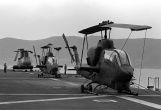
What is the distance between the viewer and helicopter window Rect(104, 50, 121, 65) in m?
A: 24.8

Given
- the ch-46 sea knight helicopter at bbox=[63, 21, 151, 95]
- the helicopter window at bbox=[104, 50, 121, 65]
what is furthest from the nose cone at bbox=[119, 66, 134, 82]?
the helicopter window at bbox=[104, 50, 121, 65]

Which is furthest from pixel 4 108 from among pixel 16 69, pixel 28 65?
pixel 16 69

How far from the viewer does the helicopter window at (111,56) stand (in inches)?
975

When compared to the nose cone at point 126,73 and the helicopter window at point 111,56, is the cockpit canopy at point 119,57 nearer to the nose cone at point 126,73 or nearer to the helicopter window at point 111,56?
the helicopter window at point 111,56

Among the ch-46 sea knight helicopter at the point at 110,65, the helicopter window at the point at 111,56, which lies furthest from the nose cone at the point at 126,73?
the helicopter window at the point at 111,56

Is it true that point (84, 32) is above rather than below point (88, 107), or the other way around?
above

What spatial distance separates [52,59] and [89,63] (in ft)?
83.8

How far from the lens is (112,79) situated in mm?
24891

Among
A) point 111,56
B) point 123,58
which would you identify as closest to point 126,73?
point 123,58

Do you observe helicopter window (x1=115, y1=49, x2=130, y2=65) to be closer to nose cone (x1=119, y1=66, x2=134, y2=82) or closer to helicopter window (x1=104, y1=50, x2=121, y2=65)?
helicopter window (x1=104, y1=50, x2=121, y2=65)

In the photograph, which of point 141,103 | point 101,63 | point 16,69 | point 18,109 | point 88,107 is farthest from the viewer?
point 16,69

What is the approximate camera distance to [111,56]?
994 inches

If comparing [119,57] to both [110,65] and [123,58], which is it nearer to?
[123,58]

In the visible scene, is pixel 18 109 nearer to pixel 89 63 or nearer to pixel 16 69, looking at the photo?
pixel 89 63
